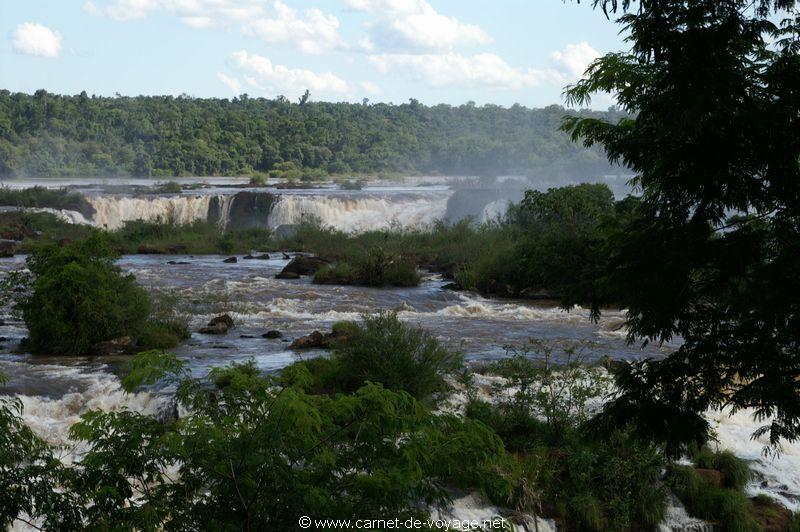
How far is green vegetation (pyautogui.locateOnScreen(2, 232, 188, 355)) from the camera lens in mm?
14148

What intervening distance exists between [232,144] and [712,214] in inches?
2682

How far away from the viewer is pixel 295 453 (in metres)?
5.04

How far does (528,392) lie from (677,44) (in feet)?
19.4

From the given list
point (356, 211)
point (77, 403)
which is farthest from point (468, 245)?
point (77, 403)

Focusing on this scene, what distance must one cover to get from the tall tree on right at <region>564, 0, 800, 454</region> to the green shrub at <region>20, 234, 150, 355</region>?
402 inches

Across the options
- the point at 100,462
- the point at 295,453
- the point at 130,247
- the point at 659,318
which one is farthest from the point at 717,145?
the point at 130,247

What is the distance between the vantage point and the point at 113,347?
1418 centimetres

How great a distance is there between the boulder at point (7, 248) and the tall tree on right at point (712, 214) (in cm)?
2500

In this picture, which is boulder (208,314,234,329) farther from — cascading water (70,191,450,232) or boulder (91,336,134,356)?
cascading water (70,191,450,232)

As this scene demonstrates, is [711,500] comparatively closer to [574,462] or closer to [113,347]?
[574,462]

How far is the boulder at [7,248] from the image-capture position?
89.8 ft

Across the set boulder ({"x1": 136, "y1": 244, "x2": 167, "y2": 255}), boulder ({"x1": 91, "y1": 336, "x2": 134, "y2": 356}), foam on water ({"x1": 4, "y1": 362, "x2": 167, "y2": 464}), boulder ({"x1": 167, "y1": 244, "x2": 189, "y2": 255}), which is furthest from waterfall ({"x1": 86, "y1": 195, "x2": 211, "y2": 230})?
foam on water ({"x1": 4, "y1": 362, "x2": 167, "y2": 464})

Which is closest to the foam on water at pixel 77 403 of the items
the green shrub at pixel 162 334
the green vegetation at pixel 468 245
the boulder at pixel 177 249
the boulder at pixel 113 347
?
the boulder at pixel 113 347

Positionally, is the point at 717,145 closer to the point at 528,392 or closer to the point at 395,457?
the point at 395,457
